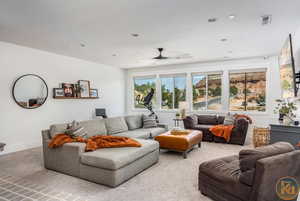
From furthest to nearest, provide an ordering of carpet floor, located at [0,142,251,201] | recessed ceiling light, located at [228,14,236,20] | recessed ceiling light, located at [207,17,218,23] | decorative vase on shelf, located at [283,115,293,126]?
decorative vase on shelf, located at [283,115,293,126] → recessed ceiling light, located at [207,17,218,23] → recessed ceiling light, located at [228,14,236,20] → carpet floor, located at [0,142,251,201]

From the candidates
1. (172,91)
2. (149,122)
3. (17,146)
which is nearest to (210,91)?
(172,91)

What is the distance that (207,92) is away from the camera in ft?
22.4

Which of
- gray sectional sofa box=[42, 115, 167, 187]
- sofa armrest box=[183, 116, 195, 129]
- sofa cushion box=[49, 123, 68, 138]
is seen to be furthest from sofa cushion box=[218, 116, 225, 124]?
sofa cushion box=[49, 123, 68, 138]

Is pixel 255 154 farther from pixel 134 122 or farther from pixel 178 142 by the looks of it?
pixel 134 122

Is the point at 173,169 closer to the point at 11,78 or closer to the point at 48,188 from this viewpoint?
the point at 48,188

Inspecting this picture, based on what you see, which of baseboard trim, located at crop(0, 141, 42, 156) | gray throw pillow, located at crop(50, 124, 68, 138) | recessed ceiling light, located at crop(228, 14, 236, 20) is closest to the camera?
recessed ceiling light, located at crop(228, 14, 236, 20)

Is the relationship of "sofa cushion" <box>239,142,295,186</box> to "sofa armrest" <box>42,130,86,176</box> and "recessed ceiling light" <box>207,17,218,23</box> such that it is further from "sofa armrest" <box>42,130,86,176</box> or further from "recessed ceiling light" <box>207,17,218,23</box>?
"sofa armrest" <box>42,130,86,176</box>

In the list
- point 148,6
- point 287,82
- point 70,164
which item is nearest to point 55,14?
point 148,6

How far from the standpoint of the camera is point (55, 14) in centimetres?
286

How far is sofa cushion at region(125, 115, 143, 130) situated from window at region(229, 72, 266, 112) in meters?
3.31

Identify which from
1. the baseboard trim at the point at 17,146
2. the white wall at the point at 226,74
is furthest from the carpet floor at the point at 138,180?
the white wall at the point at 226,74

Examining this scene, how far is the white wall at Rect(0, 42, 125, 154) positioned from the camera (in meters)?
4.25

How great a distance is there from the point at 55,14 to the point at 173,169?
10.8 feet

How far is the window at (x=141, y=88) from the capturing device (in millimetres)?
7879
